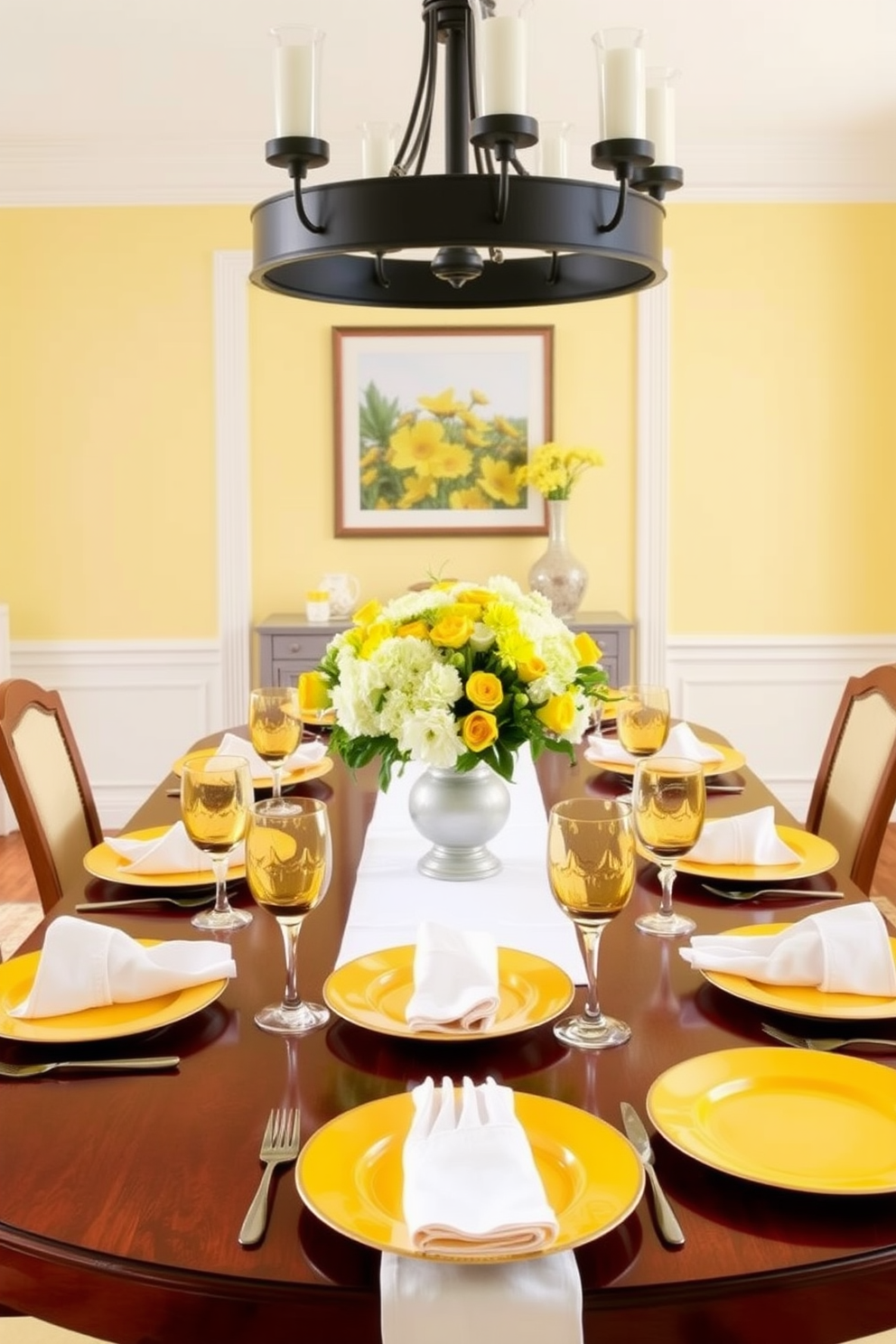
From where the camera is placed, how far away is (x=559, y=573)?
15.7 feet

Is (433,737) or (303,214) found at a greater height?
(303,214)

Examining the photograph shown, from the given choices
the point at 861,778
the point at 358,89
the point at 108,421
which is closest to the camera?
the point at 861,778

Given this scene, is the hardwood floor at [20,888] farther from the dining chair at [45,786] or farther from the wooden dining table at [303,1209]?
the wooden dining table at [303,1209]

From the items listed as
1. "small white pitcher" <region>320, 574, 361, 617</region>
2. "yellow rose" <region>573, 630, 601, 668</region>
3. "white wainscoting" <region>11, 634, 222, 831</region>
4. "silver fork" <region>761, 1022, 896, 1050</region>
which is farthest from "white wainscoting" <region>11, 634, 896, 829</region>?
"silver fork" <region>761, 1022, 896, 1050</region>

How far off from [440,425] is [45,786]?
9.72 feet

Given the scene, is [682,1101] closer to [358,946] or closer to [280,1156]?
[280,1156]

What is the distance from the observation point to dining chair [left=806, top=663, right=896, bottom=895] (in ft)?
7.62

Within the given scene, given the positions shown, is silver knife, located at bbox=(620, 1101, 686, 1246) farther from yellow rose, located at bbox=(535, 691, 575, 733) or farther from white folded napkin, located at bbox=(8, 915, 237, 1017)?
yellow rose, located at bbox=(535, 691, 575, 733)

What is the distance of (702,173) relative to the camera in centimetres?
491

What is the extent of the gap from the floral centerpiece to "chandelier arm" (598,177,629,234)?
1.78 ft

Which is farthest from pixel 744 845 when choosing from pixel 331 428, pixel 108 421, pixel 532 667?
pixel 108 421

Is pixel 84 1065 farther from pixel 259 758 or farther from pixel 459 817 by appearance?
pixel 259 758

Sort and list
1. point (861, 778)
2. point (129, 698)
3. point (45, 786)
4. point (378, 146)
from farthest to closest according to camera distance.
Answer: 1. point (129, 698)
2. point (861, 778)
3. point (45, 786)
4. point (378, 146)

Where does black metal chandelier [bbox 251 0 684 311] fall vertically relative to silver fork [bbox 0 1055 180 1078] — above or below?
above
